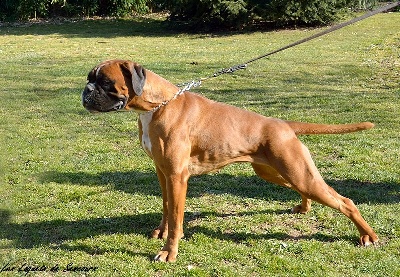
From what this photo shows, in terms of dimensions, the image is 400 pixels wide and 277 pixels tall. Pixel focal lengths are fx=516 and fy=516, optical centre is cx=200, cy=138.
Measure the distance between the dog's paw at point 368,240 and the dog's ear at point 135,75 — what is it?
8.02ft

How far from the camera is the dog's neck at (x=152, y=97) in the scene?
4.27 metres

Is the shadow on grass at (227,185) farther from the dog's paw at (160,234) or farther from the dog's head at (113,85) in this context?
the dog's head at (113,85)

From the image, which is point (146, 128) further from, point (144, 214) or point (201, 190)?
point (201, 190)

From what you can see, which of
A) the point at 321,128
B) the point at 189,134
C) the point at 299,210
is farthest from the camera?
the point at 299,210

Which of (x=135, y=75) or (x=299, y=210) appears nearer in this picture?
(x=135, y=75)

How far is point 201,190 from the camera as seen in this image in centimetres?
619

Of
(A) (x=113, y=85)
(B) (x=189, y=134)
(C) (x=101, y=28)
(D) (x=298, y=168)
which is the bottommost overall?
(C) (x=101, y=28)

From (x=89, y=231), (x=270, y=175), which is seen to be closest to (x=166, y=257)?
(x=89, y=231)

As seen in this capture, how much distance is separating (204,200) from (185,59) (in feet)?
35.4

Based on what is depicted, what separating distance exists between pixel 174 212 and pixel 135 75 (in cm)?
122

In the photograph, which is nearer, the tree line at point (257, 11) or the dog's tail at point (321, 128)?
the dog's tail at point (321, 128)

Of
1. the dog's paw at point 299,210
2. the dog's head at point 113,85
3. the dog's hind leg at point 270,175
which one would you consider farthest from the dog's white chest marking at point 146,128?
the dog's paw at point 299,210

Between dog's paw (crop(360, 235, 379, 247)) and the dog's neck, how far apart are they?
2.17 m

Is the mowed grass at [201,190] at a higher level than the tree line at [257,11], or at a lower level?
lower
